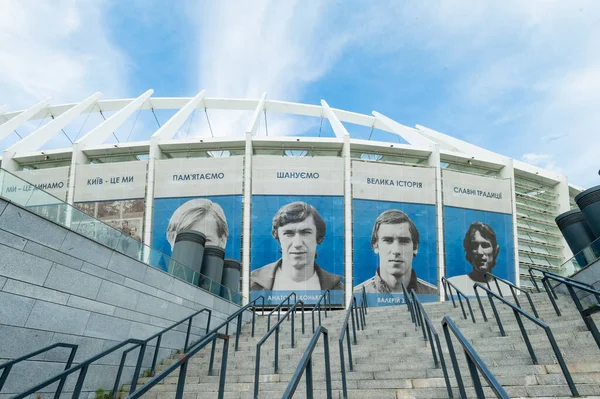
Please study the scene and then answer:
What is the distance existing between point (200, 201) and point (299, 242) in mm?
5917

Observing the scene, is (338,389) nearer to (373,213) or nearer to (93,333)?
(93,333)

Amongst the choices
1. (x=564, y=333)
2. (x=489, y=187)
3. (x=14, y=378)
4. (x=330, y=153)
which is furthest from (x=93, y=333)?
(x=489, y=187)

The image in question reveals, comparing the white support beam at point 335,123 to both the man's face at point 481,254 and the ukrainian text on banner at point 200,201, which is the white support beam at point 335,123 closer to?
the ukrainian text on banner at point 200,201

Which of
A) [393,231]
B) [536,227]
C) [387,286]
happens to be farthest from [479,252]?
[536,227]

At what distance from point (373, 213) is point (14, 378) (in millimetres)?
22881

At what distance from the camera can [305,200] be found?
27.1 m

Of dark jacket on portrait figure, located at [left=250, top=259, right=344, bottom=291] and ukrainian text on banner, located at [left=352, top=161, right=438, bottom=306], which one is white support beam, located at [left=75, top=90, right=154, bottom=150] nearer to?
dark jacket on portrait figure, located at [left=250, top=259, right=344, bottom=291]

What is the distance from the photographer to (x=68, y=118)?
32.0m

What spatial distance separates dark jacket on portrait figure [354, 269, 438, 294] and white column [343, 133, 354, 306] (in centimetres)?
101

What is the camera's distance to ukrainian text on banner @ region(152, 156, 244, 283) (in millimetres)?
26891

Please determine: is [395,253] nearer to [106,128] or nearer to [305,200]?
[305,200]

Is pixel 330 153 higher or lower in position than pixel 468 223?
higher

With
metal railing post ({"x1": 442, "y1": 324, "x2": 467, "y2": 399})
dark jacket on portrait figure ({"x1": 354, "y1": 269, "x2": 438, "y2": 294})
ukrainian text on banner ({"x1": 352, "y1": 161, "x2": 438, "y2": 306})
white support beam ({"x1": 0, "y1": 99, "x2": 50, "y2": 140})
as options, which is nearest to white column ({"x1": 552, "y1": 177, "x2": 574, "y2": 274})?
ukrainian text on banner ({"x1": 352, "y1": 161, "x2": 438, "y2": 306})

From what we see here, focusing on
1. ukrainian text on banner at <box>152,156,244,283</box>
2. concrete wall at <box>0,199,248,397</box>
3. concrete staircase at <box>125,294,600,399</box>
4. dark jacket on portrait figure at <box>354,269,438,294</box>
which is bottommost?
concrete staircase at <box>125,294,600,399</box>
